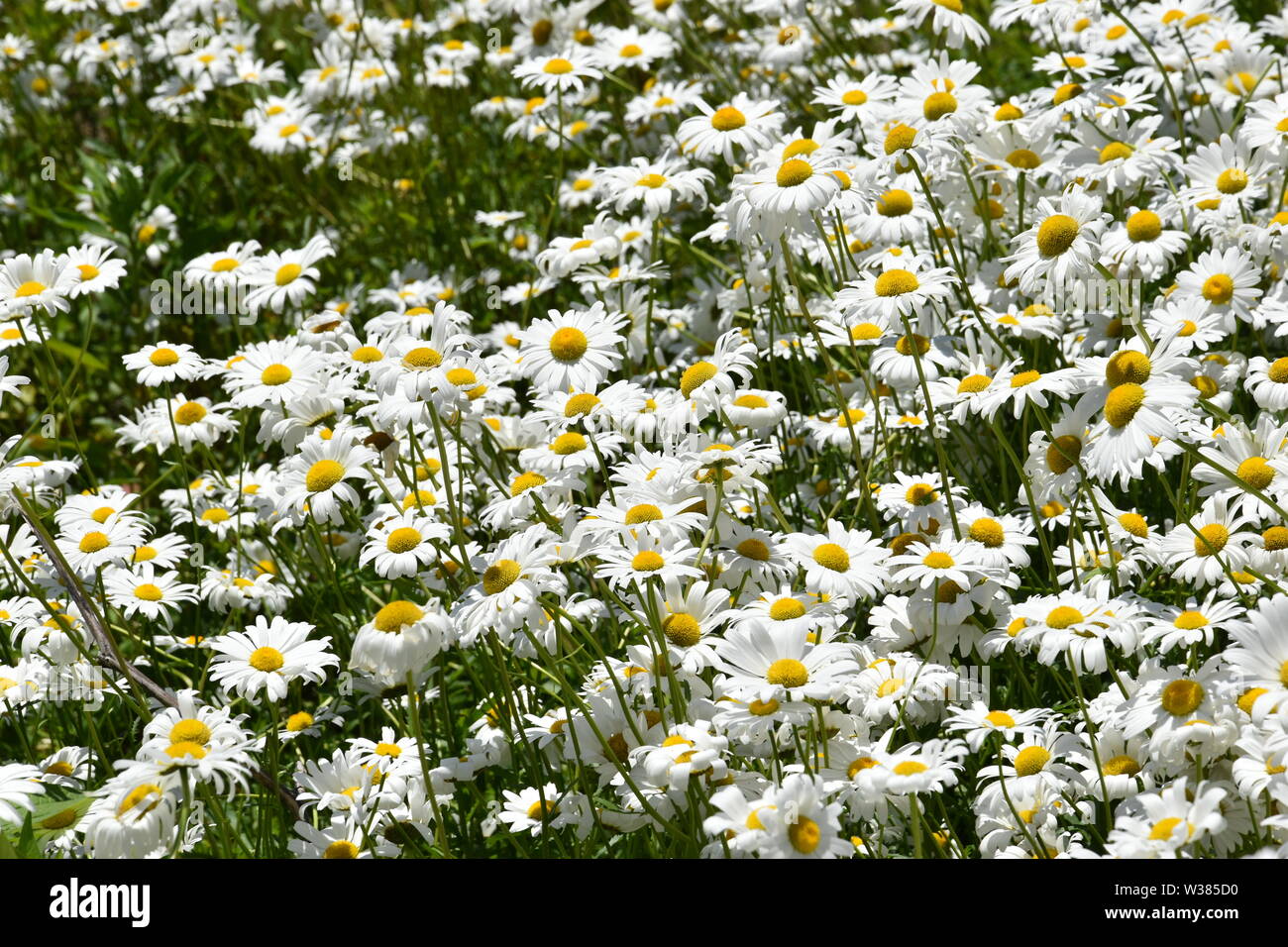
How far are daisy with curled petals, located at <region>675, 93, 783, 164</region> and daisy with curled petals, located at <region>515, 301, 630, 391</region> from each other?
2.91 ft

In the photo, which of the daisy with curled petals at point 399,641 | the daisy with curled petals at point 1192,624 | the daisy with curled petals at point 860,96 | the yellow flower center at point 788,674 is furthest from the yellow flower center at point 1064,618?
the daisy with curled petals at point 860,96

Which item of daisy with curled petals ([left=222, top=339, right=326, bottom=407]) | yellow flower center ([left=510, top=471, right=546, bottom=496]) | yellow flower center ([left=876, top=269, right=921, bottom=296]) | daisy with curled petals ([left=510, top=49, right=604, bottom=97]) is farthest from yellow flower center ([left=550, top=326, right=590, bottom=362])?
daisy with curled petals ([left=510, top=49, right=604, bottom=97])

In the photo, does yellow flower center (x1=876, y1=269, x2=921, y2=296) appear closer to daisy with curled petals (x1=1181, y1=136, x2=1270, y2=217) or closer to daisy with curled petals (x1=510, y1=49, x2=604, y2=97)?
daisy with curled petals (x1=1181, y1=136, x2=1270, y2=217)

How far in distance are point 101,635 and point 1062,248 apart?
2786 millimetres

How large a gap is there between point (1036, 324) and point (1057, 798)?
1.56 m

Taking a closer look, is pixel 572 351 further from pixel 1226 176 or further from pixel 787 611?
pixel 1226 176

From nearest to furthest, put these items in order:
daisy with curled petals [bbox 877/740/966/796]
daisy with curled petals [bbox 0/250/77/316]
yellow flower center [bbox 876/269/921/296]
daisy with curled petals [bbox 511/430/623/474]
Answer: daisy with curled petals [bbox 877/740/966/796], daisy with curled petals [bbox 511/430/623/474], yellow flower center [bbox 876/269/921/296], daisy with curled petals [bbox 0/250/77/316]

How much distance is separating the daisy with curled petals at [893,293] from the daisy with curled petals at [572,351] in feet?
2.13

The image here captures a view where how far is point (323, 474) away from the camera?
3.62 meters

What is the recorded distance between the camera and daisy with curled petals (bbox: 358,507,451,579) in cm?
338

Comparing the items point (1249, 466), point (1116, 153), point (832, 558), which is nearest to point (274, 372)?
point (832, 558)

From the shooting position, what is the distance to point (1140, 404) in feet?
9.87
